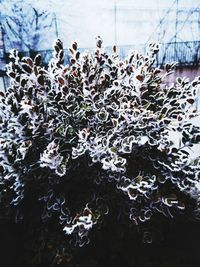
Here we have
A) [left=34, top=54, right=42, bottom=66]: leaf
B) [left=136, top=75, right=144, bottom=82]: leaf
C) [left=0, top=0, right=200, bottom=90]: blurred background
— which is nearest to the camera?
[left=136, top=75, right=144, bottom=82]: leaf

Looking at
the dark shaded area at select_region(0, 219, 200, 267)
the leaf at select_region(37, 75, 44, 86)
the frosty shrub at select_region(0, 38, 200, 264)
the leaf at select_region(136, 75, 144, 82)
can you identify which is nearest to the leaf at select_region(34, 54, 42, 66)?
the frosty shrub at select_region(0, 38, 200, 264)

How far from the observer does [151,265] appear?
4.98 feet

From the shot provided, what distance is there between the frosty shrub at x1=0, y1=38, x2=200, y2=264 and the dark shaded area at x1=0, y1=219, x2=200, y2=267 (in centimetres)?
13

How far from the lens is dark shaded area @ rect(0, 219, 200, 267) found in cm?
148

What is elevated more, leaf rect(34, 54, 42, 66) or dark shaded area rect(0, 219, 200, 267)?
leaf rect(34, 54, 42, 66)

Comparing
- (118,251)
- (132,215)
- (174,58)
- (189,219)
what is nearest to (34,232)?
(118,251)

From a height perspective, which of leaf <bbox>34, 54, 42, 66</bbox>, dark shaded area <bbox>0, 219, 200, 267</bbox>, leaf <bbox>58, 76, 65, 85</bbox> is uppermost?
leaf <bbox>34, 54, 42, 66</bbox>

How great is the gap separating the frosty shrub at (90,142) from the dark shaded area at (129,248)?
→ 13 cm

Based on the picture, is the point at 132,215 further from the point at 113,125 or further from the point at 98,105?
the point at 98,105

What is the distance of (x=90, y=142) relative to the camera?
1.25 m

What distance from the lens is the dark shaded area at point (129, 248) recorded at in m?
1.48

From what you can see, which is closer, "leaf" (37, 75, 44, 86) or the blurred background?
"leaf" (37, 75, 44, 86)

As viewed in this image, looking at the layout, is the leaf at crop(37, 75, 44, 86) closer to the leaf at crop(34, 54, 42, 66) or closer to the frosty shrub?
the frosty shrub

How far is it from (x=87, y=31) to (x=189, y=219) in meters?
1.40
